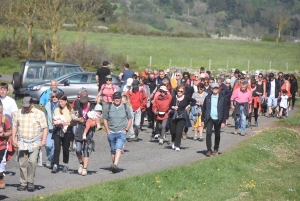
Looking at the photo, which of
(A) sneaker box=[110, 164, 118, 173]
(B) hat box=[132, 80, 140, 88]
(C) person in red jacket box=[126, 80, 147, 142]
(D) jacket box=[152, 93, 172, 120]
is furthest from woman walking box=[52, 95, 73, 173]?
(B) hat box=[132, 80, 140, 88]

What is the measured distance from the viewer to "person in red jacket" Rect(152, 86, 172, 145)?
18.8 m

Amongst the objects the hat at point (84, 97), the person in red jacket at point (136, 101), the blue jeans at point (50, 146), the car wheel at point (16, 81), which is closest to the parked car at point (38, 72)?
the car wheel at point (16, 81)

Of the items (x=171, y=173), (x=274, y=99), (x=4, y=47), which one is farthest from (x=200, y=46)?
(x=171, y=173)

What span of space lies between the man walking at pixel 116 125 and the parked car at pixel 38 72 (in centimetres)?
1591

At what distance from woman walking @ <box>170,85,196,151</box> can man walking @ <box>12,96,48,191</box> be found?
21.7 ft

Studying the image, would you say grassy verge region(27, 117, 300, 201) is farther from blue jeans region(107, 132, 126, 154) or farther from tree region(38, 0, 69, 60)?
tree region(38, 0, 69, 60)

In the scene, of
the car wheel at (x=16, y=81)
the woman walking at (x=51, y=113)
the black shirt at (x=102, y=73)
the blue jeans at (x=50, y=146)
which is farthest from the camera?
the car wheel at (x=16, y=81)

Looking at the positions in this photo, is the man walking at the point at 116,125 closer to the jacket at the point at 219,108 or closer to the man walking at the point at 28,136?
the man walking at the point at 28,136

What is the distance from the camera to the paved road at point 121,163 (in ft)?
42.8

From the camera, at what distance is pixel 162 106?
62.0ft

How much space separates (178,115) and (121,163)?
290cm

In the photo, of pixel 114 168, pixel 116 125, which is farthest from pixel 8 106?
pixel 114 168

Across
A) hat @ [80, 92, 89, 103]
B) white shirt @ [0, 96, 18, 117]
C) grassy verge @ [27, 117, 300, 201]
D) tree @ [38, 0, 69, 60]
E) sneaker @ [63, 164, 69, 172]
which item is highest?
tree @ [38, 0, 69, 60]

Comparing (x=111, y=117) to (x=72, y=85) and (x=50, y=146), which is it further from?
(x=72, y=85)
